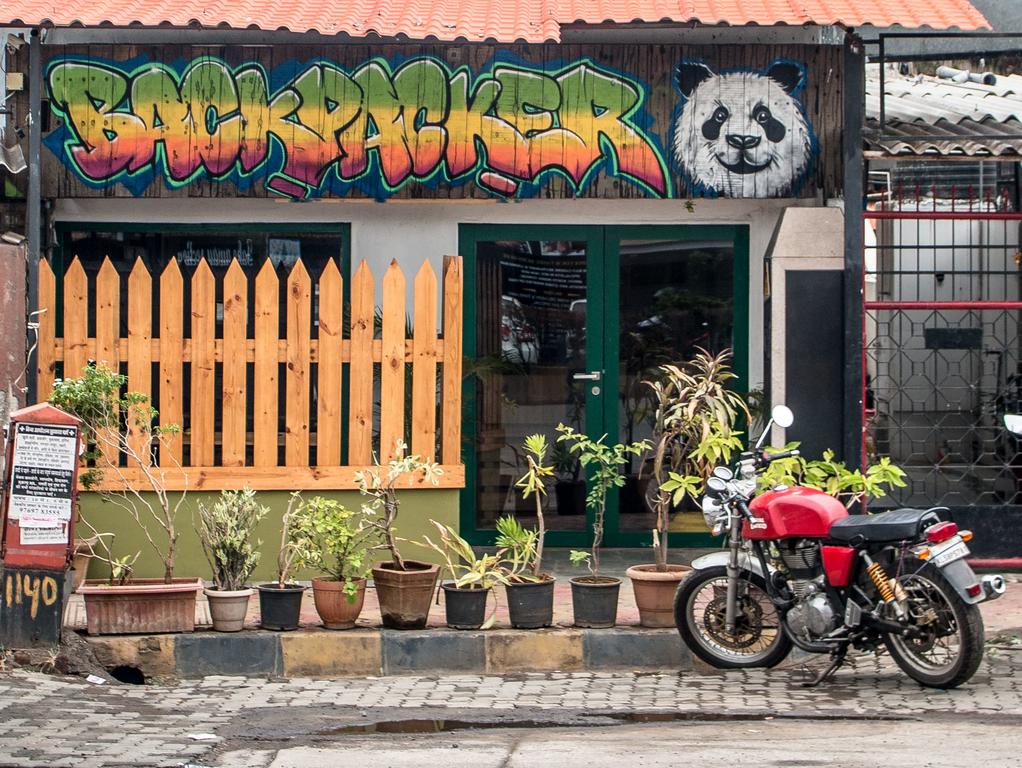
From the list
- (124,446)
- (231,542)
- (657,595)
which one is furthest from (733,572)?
(124,446)

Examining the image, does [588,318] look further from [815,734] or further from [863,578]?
[815,734]

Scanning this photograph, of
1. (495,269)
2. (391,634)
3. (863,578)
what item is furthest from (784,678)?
(495,269)

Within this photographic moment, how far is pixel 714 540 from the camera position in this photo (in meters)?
11.0

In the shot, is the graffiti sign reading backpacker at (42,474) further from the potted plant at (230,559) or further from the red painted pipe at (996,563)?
the red painted pipe at (996,563)

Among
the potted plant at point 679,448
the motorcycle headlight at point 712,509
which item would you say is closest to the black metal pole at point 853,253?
the potted plant at point 679,448

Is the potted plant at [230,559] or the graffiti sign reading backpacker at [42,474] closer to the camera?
the graffiti sign reading backpacker at [42,474]

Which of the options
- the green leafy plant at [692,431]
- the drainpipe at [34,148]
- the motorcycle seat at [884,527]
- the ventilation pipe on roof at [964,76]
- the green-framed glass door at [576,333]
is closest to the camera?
the motorcycle seat at [884,527]

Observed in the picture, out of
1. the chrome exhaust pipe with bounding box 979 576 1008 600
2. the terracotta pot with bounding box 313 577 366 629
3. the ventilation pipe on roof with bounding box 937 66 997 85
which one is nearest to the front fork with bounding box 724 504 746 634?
the chrome exhaust pipe with bounding box 979 576 1008 600

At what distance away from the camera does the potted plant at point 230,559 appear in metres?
7.96

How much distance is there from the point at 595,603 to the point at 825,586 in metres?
1.37

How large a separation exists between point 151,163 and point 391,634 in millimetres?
4116

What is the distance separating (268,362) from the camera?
941cm

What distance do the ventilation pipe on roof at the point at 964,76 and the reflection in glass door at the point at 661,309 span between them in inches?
88.5

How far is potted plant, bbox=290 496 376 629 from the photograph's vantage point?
802cm
